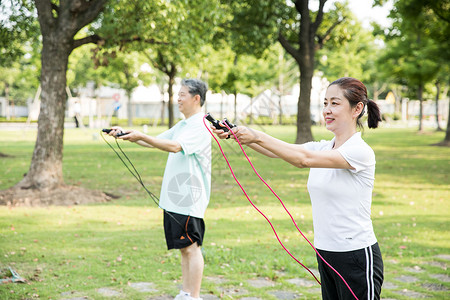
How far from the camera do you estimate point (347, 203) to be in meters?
2.80

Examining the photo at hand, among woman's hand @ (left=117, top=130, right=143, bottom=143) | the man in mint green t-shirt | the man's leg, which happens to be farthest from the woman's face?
the man's leg

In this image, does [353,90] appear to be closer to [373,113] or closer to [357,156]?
[373,113]

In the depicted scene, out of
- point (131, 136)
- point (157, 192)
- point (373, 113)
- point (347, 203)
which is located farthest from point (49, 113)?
point (347, 203)

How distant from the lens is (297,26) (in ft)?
71.3

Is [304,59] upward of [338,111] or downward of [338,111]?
upward

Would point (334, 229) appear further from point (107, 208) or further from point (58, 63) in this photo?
point (58, 63)

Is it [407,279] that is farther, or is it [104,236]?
[104,236]

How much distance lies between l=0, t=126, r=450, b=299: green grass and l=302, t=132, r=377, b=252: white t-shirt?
2.46 meters

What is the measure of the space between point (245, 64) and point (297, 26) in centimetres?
2135

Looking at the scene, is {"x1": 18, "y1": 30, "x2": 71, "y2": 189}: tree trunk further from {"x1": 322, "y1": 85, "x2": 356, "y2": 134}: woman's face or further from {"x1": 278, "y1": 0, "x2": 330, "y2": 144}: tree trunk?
{"x1": 278, "y1": 0, "x2": 330, "y2": 144}: tree trunk

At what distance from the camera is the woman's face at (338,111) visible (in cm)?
285

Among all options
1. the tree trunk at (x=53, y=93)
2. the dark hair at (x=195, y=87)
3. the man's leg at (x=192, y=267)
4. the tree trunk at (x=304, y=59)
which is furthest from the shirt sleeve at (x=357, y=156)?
the tree trunk at (x=304, y=59)

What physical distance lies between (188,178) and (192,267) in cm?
80

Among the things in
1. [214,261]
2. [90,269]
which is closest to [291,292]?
[214,261]
